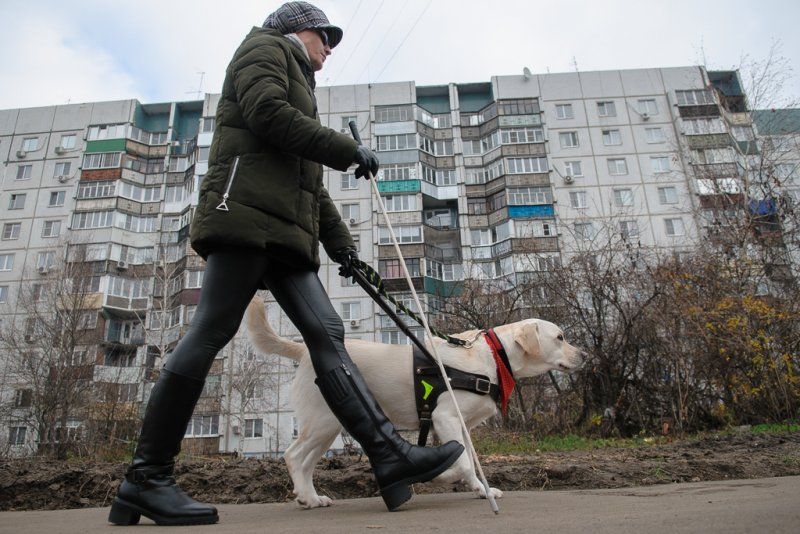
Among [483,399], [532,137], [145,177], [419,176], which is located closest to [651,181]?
[532,137]

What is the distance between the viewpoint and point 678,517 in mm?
1714

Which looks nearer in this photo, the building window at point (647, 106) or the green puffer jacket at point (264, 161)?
the green puffer jacket at point (264, 161)

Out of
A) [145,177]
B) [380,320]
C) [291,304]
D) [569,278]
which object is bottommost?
[291,304]

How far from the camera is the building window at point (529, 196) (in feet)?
133

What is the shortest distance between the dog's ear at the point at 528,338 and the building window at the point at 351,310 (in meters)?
33.8

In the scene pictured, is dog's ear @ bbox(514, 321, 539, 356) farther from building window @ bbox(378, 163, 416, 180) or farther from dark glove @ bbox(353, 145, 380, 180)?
building window @ bbox(378, 163, 416, 180)

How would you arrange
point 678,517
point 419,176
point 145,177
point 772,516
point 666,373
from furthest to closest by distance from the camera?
point 145,177
point 419,176
point 666,373
point 678,517
point 772,516

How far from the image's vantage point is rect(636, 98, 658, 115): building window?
43.3 meters

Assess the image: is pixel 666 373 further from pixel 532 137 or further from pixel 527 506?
pixel 532 137

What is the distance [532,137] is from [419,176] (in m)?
9.53

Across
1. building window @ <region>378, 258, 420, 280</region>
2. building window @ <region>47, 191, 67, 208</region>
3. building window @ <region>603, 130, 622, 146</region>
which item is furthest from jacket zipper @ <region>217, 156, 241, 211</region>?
building window @ <region>47, 191, 67, 208</region>

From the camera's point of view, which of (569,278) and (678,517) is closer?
(678,517)

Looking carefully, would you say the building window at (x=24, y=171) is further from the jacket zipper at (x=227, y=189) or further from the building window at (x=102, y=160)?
the jacket zipper at (x=227, y=189)

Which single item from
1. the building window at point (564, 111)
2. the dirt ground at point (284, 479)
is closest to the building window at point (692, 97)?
the building window at point (564, 111)
